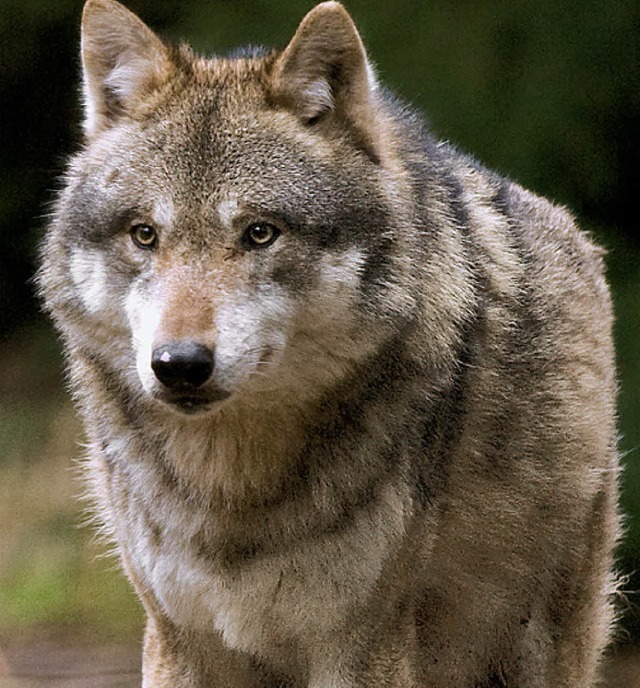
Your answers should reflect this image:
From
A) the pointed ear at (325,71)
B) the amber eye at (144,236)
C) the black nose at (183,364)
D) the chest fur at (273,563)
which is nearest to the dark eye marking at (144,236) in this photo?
the amber eye at (144,236)

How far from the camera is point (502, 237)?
4914mm

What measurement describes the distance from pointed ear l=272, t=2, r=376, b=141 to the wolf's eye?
44 cm

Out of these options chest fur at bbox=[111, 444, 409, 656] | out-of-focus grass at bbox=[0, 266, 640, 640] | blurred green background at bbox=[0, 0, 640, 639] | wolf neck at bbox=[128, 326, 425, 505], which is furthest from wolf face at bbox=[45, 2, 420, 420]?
blurred green background at bbox=[0, 0, 640, 639]

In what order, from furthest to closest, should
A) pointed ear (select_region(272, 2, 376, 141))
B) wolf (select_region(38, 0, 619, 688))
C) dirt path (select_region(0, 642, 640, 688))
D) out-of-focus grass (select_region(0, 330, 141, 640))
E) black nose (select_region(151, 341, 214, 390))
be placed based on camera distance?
out-of-focus grass (select_region(0, 330, 141, 640)) < dirt path (select_region(0, 642, 640, 688)) < pointed ear (select_region(272, 2, 376, 141)) < wolf (select_region(38, 0, 619, 688)) < black nose (select_region(151, 341, 214, 390))

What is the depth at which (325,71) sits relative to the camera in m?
4.23

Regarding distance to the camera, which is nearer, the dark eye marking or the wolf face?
the wolf face

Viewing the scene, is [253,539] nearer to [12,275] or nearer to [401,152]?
[401,152]

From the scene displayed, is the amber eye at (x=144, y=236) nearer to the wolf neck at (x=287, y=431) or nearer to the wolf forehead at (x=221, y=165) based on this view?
the wolf forehead at (x=221, y=165)

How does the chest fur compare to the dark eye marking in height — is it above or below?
below

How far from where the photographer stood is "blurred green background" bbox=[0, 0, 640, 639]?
849 cm

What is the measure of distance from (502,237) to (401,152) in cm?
62

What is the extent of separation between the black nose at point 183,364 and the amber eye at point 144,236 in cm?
43

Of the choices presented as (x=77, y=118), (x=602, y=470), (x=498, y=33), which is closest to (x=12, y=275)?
(x=77, y=118)

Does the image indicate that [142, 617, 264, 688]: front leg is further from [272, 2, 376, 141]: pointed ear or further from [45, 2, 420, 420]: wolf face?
[272, 2, 376, 141]: pointed ear
